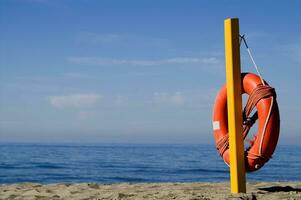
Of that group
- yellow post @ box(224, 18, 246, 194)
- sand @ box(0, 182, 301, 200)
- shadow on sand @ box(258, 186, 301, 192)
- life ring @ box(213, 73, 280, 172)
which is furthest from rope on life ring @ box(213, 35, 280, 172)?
shadow on sand @ box(258, 186, 301, 192)

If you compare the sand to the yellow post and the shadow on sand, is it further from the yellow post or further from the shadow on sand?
the yellow post

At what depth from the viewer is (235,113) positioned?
16.3 ft

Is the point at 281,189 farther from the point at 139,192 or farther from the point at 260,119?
the point at 139,192

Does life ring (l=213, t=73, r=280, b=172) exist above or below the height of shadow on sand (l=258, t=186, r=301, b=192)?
above

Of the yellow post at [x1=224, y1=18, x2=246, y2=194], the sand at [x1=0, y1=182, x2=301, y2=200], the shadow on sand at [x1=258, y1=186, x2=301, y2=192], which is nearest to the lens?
the sand at [x1=0, y1=182, x2=301, y2=200]

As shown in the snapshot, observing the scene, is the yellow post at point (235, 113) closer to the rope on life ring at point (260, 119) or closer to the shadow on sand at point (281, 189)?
the rope on life ring at point (260, 119)

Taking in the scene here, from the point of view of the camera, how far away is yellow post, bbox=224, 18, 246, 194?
4.97m

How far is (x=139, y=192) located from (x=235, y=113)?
1.56 m

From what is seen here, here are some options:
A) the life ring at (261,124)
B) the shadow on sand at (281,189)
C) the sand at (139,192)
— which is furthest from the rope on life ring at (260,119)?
the shadow on sand at (281,189)

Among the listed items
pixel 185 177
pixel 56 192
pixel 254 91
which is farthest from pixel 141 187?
pixel 185 177

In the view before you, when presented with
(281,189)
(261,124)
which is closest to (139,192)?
(261,124)

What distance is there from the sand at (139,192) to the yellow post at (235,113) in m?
0.21

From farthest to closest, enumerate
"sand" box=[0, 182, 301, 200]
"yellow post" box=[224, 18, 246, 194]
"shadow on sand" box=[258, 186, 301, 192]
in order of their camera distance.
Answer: "shadow on sand" box=[258, 186, 301, 192] → "yellow post" box=[224, 18, 246, 194] → "sand" box=[0, 182, 301, 200]

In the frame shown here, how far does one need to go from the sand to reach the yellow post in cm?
21
